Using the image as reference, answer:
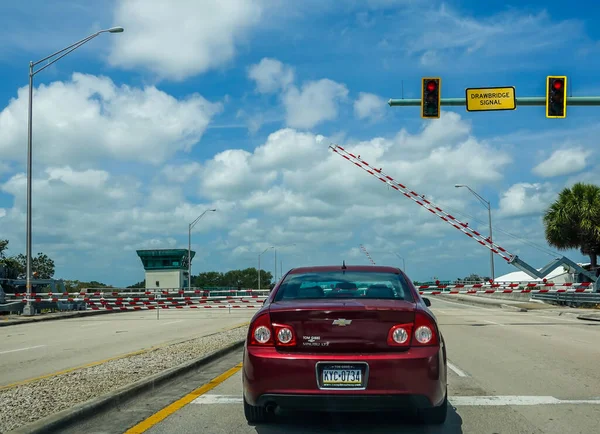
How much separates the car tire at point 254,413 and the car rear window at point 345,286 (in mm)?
1046

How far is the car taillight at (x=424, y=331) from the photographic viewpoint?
570 cm

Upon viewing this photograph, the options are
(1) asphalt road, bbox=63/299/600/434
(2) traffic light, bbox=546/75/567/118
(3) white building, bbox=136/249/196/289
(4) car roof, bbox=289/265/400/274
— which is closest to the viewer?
(1) asphalt road, bbox=63/299/600/434

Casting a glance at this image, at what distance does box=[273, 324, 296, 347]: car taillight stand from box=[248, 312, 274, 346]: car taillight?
2.2 inches

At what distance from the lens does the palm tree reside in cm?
3928

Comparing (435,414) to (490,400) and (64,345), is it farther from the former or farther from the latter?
(64,345)

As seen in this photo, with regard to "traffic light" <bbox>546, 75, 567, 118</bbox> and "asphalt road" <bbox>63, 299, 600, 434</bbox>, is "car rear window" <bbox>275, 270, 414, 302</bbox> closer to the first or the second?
"asphalt road" <bbox>63, 299, 600, 434</bbox>

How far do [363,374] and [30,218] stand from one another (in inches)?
934

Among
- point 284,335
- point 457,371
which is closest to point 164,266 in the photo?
point 457,371

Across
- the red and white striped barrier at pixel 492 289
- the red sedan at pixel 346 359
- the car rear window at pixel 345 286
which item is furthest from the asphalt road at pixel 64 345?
the red and white striped barrier at pixel 492 289

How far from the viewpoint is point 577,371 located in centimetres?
1004

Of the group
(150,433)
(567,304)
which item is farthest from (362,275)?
(567,304)

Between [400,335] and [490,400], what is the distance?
2.52 m

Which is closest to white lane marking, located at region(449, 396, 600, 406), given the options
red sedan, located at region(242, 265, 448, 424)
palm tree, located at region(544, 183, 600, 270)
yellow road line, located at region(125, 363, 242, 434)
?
red sedan, located at region(242, 265, 448, 424)

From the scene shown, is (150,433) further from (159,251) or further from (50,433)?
(159,251)
